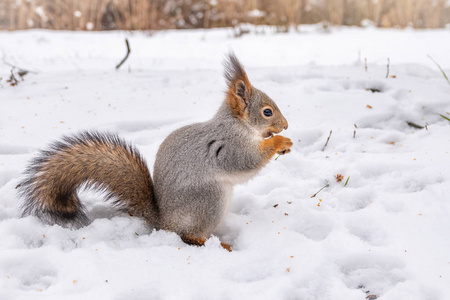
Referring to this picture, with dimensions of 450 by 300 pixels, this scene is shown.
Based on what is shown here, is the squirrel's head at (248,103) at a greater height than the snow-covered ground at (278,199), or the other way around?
the squirrel's head at (248,103)

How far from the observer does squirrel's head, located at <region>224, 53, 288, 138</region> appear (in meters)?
2.14

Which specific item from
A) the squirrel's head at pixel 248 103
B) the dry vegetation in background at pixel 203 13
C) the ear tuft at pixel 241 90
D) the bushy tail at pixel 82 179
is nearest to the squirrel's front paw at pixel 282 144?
the squirrel's head at pixel 248 103

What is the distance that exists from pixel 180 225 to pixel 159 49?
4619 millimetres

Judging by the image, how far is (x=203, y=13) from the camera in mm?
9383

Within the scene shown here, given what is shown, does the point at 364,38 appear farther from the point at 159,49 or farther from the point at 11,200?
the point at 11,200

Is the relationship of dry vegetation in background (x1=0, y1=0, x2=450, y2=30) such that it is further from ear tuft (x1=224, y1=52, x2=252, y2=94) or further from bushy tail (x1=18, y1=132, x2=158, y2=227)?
bushy tail (x1=18, y1=132, x2=158, y2=227)

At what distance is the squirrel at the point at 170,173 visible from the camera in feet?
6.44

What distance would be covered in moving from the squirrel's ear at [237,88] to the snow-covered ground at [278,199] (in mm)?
117

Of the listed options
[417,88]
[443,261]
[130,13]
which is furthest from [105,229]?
[130,13]

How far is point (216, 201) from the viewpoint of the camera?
2006 millimetres

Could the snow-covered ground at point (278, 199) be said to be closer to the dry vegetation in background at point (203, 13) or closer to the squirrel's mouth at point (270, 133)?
the squirrel's mouth at point (270, 133)

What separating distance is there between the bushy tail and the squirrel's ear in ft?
1.59

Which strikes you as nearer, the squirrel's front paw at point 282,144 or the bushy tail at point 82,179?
the bushy tail at point 82,179

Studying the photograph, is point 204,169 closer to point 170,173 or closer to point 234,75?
point 170,173
